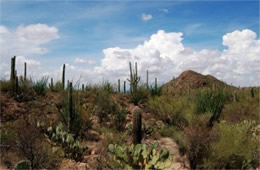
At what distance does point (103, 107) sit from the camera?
15.1 m

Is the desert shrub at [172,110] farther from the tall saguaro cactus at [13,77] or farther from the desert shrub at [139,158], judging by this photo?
the tall saguaro cactus at [13,77]

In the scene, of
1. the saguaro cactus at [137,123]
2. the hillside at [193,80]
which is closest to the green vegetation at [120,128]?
the saguaro cactus at [137,123]

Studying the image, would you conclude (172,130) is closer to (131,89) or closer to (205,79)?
(131,89)

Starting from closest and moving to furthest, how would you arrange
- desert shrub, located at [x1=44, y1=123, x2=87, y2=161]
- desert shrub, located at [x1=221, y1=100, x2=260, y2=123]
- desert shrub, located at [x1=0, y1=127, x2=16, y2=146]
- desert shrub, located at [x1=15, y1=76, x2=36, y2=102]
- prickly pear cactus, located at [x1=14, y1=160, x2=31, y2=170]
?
prickly pear cactus, located at [x1=14, y1=160, x2=31, y2=170], desert shrub, located at [x1=0, y1=127, x2=16, y2=146], desert shrub, located at [x1=44, y1=123, x2=87, y2=161], desert shrub, located at [x1=221, y1=100, x2=260, y2=123], desert shrub, located at [x1=15, y1=76, x2=36, y2=102]

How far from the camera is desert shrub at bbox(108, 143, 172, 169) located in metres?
6.88

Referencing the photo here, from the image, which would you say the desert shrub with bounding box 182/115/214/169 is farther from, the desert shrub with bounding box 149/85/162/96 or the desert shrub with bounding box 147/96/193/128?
the desert shrub with bounding box 149/85/162/96

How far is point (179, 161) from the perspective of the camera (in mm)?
9180

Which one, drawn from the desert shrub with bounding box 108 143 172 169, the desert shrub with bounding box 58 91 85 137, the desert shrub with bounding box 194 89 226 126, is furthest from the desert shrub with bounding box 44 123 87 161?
the desert shrub with bounding box 194 89 226 126

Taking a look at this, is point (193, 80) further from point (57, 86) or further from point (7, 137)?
point (7, 137)

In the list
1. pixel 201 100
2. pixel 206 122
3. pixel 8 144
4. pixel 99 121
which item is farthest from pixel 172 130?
pixel 8 144

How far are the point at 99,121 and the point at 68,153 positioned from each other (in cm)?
504

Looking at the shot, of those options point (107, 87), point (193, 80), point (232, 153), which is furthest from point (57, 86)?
point (193, 80)

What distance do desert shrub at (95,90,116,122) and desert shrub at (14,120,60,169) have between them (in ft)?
19.7

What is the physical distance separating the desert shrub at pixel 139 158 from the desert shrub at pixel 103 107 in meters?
7.43
